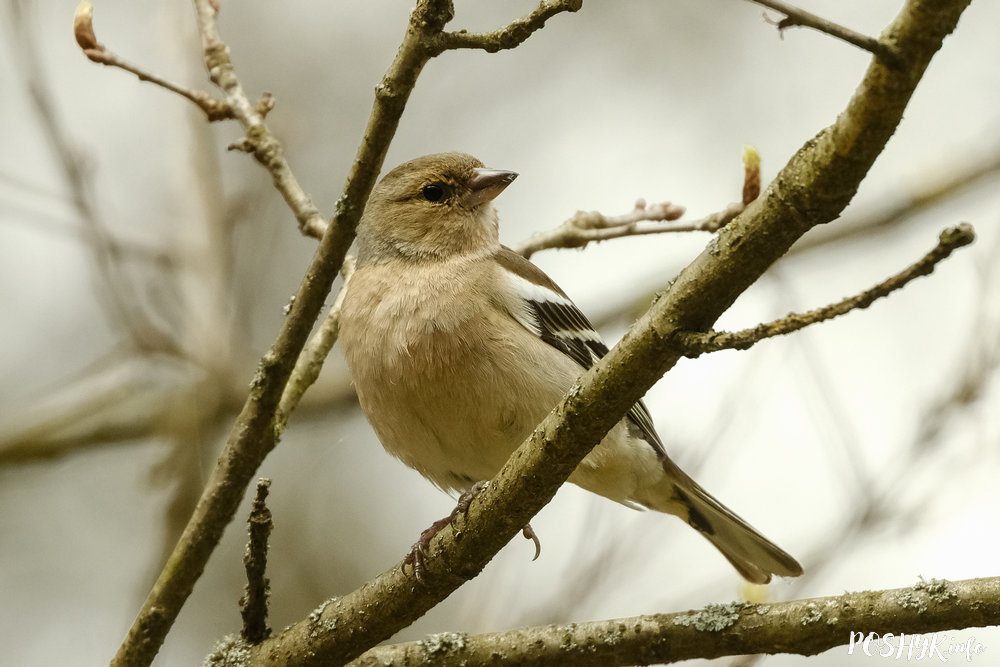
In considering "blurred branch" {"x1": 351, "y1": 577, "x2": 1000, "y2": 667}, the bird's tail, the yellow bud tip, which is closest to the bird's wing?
the bird's tail

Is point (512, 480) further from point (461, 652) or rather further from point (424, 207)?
point (424, 207)

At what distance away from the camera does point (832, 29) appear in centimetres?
213

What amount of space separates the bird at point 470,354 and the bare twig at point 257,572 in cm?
59

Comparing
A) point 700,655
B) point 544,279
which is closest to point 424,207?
point 544,279

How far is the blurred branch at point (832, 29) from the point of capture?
6.98 feet

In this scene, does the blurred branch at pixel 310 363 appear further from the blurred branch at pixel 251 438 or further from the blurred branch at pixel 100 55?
Answer: the blurred branch at pixel 100 55

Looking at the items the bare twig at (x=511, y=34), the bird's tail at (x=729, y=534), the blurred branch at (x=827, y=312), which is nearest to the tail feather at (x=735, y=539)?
the bird's tail at (x=729, y=534)

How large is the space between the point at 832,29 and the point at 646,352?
1.03m

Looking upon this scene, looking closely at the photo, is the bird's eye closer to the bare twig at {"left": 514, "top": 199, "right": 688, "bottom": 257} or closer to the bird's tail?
the bare twig at {"left": 514, "top": 199, "right": 688, "bottom": 257}

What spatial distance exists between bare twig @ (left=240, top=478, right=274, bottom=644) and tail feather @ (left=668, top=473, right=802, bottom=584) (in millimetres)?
2433

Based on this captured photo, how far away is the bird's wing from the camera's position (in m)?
5.15

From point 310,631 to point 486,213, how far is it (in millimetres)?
2925

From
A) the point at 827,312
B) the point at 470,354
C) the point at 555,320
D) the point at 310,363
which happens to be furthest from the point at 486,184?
the point at 827,312

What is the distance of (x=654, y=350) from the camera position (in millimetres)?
2812
